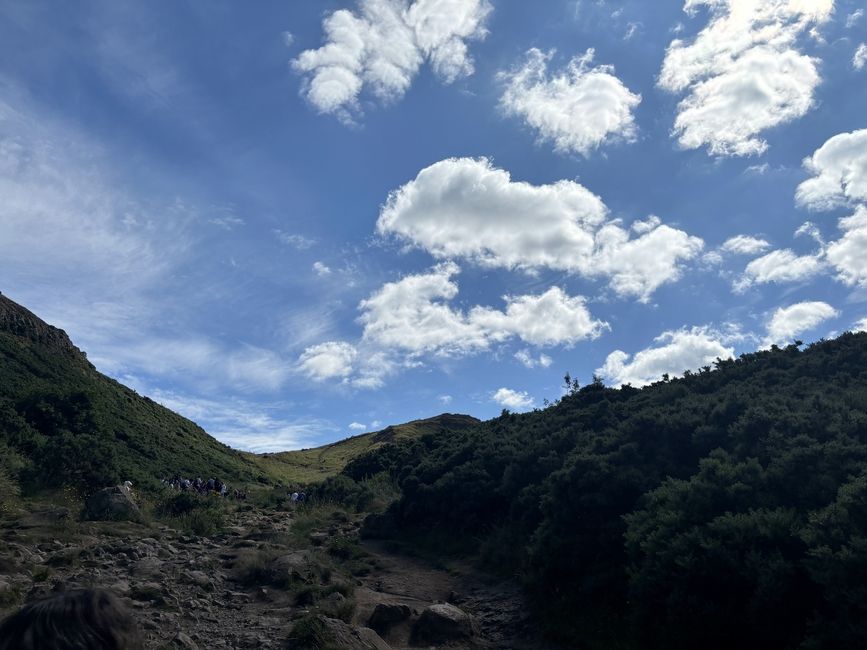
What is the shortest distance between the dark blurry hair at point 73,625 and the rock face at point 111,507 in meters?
17.1

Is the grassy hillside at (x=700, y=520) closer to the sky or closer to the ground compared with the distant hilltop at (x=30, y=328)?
closer to the ground

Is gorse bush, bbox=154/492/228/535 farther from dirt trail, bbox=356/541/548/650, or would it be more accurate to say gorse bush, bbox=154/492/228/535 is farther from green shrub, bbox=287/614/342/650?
green shrub, bbox=287/614/342/650

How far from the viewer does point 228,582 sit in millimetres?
12586

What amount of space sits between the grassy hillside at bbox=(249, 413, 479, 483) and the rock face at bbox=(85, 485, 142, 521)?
5040 centimetres

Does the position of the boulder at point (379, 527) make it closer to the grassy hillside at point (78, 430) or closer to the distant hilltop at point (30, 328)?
the grassy hillside at point (78, 430)

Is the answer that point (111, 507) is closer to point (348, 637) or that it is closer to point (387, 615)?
point (387, 615)

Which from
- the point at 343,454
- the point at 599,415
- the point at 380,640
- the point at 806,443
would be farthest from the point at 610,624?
the point at 343,454

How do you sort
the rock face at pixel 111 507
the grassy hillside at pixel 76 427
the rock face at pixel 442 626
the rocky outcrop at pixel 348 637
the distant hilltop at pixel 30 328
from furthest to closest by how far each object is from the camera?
the distant hilltop at pixel 30 328 < the grassy hillside at pixel 76 427 < the rock face at pixel 111 507 < the rock face at pixel 442 626 < the rocky outcrop at pixel 348 637

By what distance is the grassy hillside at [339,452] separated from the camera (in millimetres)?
73875

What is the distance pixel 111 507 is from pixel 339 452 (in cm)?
8531

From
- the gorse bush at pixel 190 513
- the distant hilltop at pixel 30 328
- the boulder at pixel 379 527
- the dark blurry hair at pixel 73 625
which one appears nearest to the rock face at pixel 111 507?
the gorse bush at pixel 190 513

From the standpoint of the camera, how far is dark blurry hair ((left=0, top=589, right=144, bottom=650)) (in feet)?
6.40

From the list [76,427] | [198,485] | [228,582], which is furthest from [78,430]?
[228,582]

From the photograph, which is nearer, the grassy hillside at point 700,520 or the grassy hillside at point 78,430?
the grassy hillside at point 700,520
